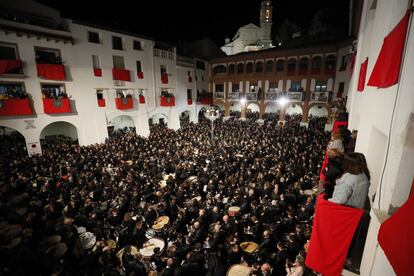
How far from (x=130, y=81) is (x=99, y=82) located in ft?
10.1

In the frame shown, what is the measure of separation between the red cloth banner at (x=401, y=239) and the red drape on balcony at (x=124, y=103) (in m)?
20.4

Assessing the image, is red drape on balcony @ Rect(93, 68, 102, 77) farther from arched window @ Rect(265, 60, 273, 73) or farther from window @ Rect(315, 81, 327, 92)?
window @ Rect(315, 81, 327, 92)

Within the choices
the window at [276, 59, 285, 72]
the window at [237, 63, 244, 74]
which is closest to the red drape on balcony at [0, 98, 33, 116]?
the window at [237, 63, 244, 74]

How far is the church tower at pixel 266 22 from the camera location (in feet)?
134

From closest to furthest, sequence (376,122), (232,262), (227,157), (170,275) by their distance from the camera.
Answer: (376,122) → (170,275) → (232,262) → (227,157)

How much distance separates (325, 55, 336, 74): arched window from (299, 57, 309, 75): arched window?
2286mm

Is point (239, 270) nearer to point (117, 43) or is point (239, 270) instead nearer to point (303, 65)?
point (117, 43)

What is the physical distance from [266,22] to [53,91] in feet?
130

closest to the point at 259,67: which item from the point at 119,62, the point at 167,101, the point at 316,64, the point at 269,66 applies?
the point at 269,66

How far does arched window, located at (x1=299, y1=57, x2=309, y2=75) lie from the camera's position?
85.3ft

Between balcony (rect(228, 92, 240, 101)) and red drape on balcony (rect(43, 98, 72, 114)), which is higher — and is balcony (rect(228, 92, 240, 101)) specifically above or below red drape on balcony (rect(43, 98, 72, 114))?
above

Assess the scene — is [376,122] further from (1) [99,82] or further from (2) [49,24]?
(2) [49,24]

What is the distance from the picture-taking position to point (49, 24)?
15617 millimetres

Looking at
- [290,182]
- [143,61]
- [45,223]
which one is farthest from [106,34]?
[290,182]
